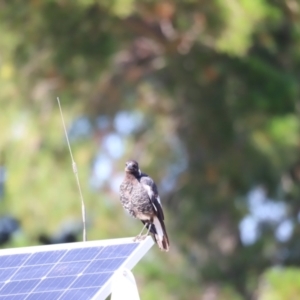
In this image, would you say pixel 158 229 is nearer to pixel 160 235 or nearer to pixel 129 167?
pixel 160 235

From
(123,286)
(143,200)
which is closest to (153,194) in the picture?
(143,200)

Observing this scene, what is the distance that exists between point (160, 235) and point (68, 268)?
35.6 inches

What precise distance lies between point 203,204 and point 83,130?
1.78m

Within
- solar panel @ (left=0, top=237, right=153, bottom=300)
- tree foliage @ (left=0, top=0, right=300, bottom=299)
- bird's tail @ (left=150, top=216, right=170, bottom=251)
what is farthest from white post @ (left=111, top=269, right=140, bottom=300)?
tree foliage @ (left=0, top=0, right=300, bottom=299)

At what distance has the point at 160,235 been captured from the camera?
17.2 ft

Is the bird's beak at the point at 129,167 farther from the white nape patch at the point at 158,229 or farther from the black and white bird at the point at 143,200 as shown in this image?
the white nape patch at the point at 158,229

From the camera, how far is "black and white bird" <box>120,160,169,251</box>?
5340mm

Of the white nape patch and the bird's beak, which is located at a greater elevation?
the bird's beak

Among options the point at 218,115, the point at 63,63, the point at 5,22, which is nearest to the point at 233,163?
the point at 218,115

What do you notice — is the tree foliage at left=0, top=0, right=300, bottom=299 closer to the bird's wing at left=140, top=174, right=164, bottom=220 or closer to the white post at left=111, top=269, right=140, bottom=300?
the bird's wing at left=140, top=174, right=164, bottom=220

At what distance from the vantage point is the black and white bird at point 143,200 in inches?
210

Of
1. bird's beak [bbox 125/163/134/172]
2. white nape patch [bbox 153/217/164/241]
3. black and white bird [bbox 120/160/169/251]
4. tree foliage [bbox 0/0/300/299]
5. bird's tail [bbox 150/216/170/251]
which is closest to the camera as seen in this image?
bird's tail [bbox 150/216/170/251]

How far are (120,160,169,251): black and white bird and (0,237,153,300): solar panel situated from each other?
81cm

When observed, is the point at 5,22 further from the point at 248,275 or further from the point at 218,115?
the point at 248,275
